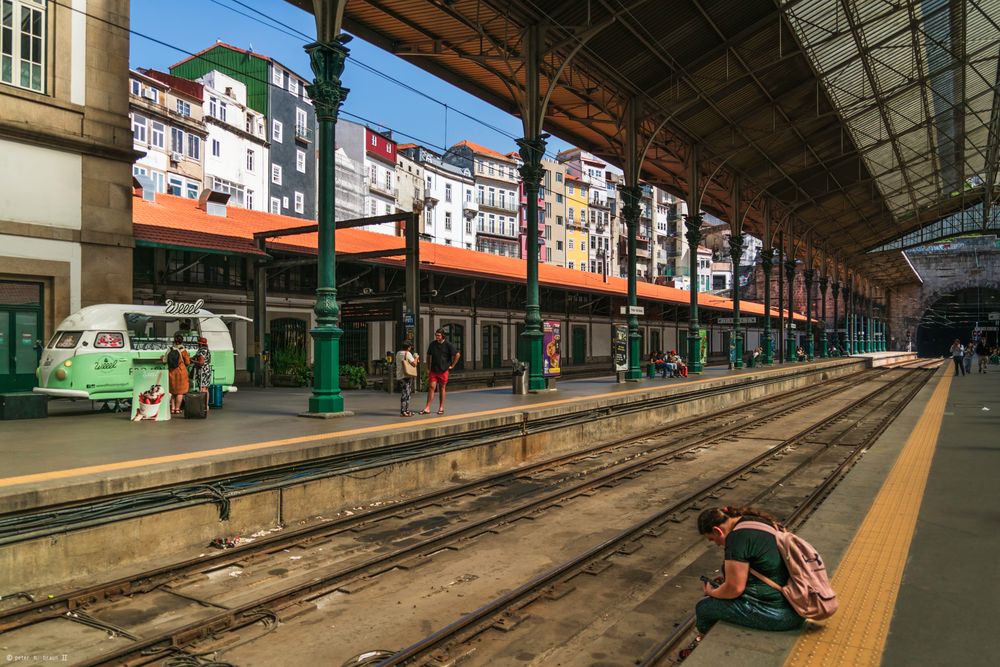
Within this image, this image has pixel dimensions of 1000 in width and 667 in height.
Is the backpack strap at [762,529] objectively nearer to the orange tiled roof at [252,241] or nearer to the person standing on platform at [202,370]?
the person standing on platform at [202,370]

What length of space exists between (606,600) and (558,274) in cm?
3363

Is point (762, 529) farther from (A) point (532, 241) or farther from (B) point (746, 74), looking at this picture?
(B) point (746, 74)

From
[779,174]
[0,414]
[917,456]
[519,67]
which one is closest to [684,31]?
[519,67]

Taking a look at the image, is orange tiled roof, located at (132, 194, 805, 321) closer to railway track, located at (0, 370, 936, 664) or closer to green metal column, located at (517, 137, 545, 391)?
green metal column, located at (517, 137, 545, 391)

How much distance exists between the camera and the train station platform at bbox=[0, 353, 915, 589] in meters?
6.28

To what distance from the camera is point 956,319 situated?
78.8 meters

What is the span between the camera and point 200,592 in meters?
5.98

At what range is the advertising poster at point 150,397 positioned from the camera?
37.6 feet

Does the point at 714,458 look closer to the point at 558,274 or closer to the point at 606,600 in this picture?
the point at 606,600

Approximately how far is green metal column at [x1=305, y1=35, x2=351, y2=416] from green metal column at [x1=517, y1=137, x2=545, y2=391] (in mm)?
6695

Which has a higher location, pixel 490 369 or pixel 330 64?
pixel 330 64

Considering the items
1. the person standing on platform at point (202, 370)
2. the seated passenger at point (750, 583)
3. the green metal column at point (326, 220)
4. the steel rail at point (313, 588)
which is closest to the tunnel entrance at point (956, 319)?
the green metal column at point (326, 220)

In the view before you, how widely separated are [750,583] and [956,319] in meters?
90.6

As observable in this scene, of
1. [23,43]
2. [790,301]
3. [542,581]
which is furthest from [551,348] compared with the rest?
[790,301]
